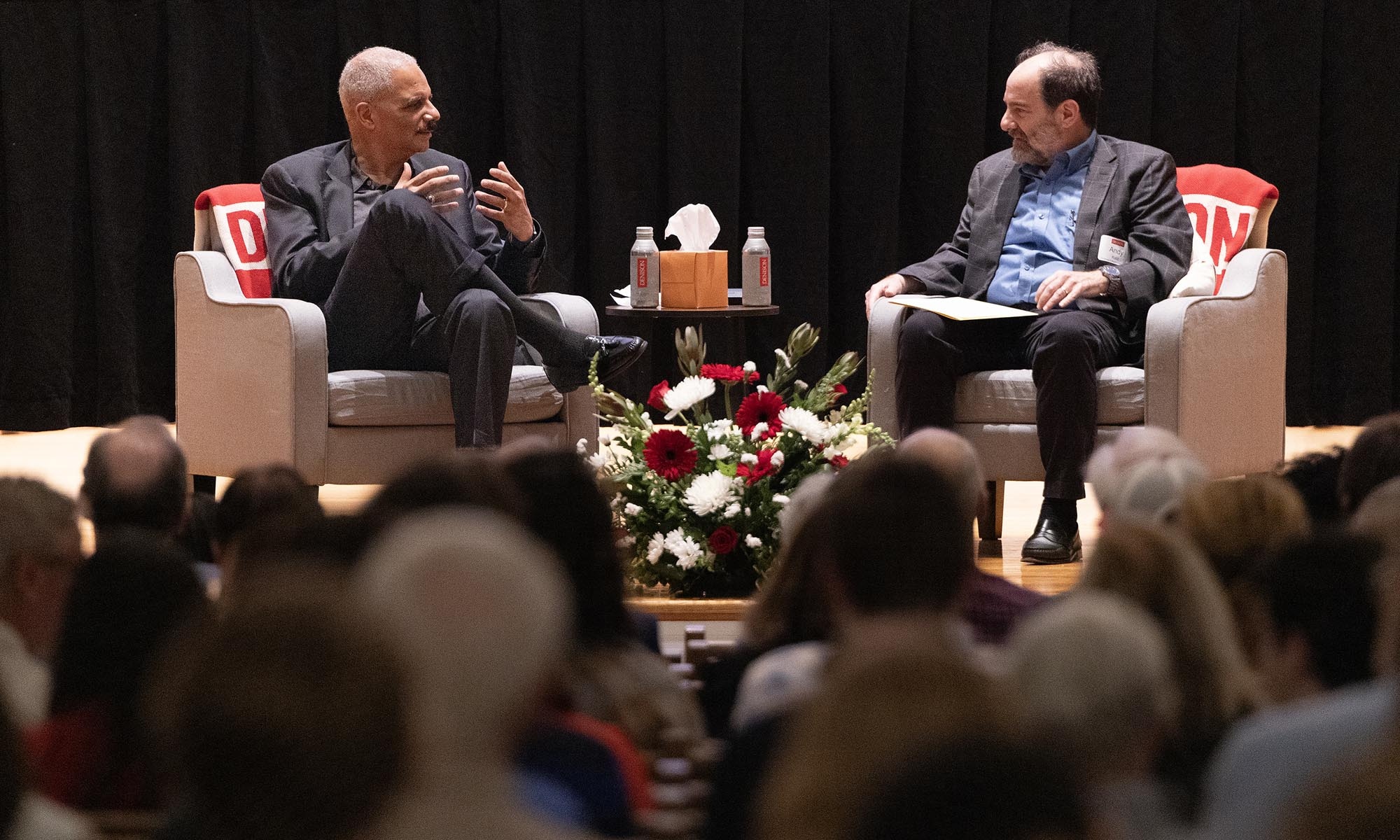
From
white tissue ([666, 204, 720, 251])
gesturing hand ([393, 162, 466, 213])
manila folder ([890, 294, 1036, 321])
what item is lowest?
manila folder ([890, 294, 1036, 321])

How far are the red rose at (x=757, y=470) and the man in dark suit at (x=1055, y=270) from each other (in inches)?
31.0

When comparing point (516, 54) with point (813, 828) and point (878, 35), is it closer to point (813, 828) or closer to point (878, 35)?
point (878, 35)

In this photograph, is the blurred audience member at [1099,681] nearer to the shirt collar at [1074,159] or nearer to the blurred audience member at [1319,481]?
the blurred audience member at [1319,481]

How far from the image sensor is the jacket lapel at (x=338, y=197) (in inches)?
169

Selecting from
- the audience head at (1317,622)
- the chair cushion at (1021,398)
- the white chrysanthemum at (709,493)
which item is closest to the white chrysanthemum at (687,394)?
the white chrysanthemum at (709,493)

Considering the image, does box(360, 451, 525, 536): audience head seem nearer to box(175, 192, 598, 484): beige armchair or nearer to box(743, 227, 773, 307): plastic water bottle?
box(175, 192, 598, 484): beige armchair

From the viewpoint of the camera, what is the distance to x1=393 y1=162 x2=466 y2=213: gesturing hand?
4082 mm

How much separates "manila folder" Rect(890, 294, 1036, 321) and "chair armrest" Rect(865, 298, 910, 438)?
0.12 feet

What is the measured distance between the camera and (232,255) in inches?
171

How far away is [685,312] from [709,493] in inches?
49.5

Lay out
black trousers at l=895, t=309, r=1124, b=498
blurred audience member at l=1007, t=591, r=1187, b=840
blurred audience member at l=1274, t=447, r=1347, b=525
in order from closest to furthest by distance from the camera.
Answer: blurred audience member at l=1007, t=591, r=1187, b=840 < blurred audience member at l=1274, t=447, r=1347, b=525 < black trousers at l=895, t=309, r=1124, b=498

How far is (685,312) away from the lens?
4.42m

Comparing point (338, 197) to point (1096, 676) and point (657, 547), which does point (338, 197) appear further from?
point (1096, 676)

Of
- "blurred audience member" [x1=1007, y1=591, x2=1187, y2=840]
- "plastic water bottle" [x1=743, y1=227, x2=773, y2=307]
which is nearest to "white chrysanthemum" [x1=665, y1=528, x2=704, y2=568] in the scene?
Result: "plastic water bottle" [x1=743, y1=227, x2=773, y2=307]
